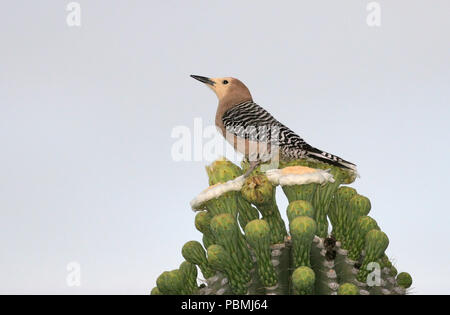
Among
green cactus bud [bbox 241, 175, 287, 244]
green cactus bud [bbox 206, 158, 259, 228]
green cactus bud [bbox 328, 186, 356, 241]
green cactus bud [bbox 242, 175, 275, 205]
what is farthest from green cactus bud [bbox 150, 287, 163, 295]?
green cactus bud [bbox 328, 186, 356, 241]

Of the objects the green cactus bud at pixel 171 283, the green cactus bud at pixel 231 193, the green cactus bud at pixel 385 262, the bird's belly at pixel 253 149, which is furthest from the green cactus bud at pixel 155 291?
the green cactus bud at pixel 385 262

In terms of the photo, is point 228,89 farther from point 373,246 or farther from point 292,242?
point 373,246

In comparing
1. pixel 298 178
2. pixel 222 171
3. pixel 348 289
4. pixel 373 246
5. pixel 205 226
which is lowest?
pixel 348 289

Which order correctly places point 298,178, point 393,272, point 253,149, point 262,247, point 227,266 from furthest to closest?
point 253,149, point 393,272, point 298,178, point 227,266, point 262,247

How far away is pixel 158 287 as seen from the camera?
619 cm

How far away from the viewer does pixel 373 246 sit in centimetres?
549

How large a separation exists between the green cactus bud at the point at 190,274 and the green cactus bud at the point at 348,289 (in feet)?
6.17

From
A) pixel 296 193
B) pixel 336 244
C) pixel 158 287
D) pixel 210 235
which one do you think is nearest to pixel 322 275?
pixel 336 244

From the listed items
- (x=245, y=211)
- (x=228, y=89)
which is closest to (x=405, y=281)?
(x=245, y=211)

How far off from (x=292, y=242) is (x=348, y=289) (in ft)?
2.39

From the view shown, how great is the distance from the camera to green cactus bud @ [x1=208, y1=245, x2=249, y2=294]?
529cm

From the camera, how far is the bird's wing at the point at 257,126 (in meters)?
6.84
